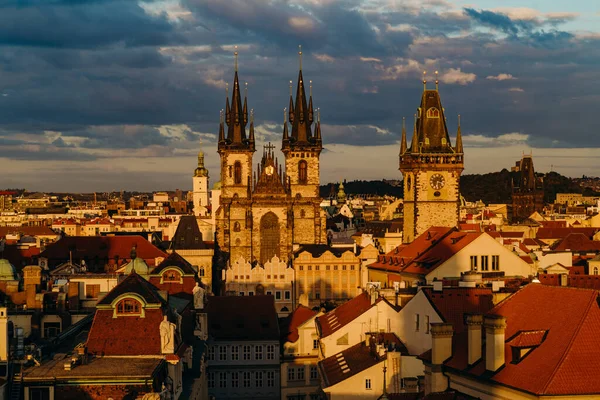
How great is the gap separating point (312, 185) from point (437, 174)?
713 inches

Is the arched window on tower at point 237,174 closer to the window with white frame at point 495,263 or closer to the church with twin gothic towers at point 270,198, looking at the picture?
the church with twin gothic towers at point 270,198

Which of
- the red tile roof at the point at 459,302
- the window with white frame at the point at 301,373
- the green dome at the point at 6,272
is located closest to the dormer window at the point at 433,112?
the window with white frame at the point at 301,373

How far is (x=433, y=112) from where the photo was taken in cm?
11731

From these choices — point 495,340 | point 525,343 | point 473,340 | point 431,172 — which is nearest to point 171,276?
point 473,340

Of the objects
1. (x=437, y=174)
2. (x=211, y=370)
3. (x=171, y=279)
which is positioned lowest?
(x=211, y=370)

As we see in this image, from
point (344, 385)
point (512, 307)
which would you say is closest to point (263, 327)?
point (344, 385)

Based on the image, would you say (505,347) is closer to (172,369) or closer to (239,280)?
(172,369)

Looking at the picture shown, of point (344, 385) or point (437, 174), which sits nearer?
point (344, 385)

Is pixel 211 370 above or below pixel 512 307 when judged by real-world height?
below

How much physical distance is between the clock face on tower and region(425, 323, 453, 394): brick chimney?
81.5 m

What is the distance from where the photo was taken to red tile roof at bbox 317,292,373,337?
60103mm

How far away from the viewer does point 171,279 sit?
2872 inches

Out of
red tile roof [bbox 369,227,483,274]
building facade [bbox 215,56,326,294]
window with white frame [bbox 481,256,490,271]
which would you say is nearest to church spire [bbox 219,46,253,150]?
building facade [bbox 215,56,326,294]

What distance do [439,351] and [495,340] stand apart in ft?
14.8
